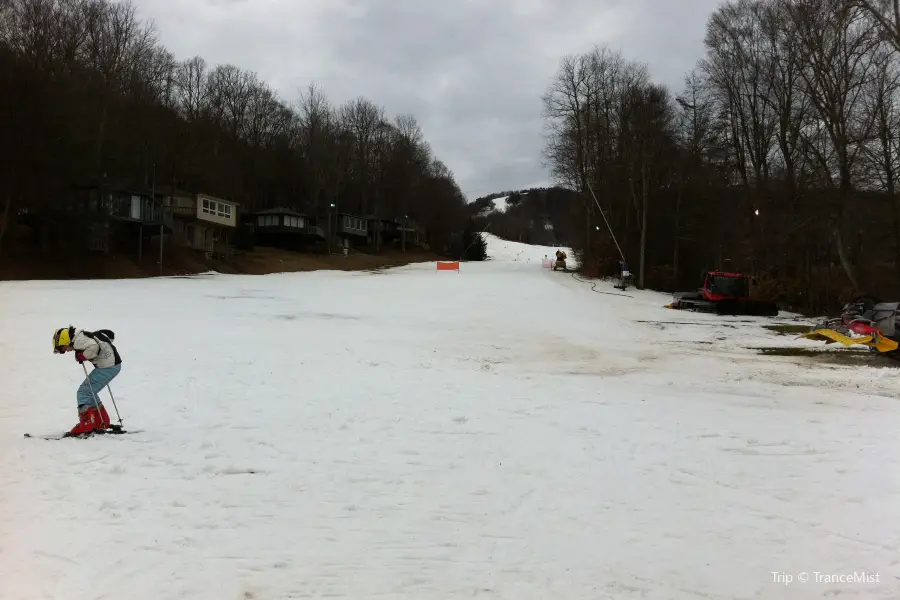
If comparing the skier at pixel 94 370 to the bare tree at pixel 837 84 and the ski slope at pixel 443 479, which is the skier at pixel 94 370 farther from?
the bare tree at pixel 837 84

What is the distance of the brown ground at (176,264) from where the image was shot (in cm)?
3641

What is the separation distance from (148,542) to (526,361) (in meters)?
11.3

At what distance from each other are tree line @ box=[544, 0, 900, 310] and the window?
33123mm

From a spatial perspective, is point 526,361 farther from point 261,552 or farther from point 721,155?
point 721,155

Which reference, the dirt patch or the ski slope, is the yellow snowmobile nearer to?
the dirt patch

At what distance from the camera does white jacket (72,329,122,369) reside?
700 centimetres

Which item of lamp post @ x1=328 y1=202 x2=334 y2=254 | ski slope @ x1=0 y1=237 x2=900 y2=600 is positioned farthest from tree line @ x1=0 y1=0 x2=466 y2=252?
ski slope @ x1=0 y1=237 x2=900 y2=600

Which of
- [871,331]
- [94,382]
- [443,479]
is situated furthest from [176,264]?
[443,479]

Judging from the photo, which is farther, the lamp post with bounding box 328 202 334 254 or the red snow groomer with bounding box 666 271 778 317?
the lamp post with bounding box 328 202 334 254

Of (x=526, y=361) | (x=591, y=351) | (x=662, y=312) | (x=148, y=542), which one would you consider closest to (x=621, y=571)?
(x=148, y=542)

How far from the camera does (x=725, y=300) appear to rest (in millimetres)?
28328

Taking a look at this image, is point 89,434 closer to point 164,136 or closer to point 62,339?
point 62,339

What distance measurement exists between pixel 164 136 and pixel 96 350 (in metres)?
53.0

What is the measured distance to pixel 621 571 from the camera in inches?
185
